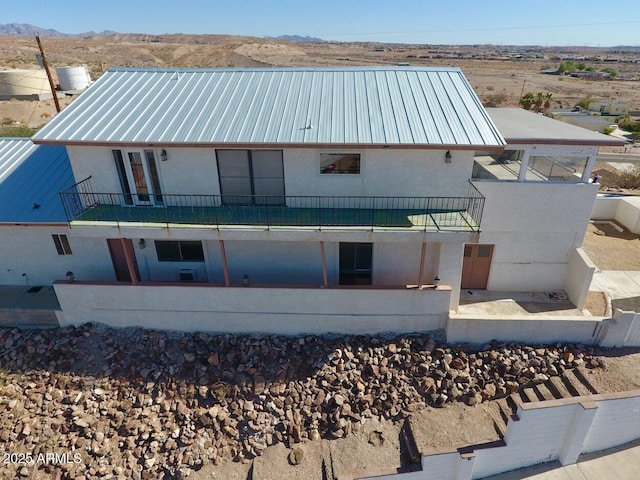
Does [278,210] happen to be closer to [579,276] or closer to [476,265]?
[476,265]

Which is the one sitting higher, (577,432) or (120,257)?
(120,257)

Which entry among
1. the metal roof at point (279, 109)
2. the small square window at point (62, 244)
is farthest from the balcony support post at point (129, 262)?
the metal roof at point (279, 109)

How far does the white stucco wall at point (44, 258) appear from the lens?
49.6 ft

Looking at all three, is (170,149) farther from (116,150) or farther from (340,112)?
(340,112)

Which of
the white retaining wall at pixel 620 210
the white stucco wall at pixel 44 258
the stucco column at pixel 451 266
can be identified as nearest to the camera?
the stucco column at pixel 451 266

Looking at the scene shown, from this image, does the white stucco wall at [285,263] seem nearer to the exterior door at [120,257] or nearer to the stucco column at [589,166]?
the exterior door at [120,257]

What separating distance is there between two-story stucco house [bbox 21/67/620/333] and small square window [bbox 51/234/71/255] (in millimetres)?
392

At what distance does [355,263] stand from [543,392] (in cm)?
738

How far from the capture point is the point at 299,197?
1388 centimetres

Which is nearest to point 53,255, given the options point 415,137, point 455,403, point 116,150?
point 116,150

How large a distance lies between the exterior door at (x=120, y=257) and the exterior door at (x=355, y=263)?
26.1ft

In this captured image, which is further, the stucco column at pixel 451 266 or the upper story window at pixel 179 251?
the upper story window at pixel 179 251

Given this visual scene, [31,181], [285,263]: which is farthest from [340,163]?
[31,181]

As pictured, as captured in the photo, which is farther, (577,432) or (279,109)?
(279,109)
